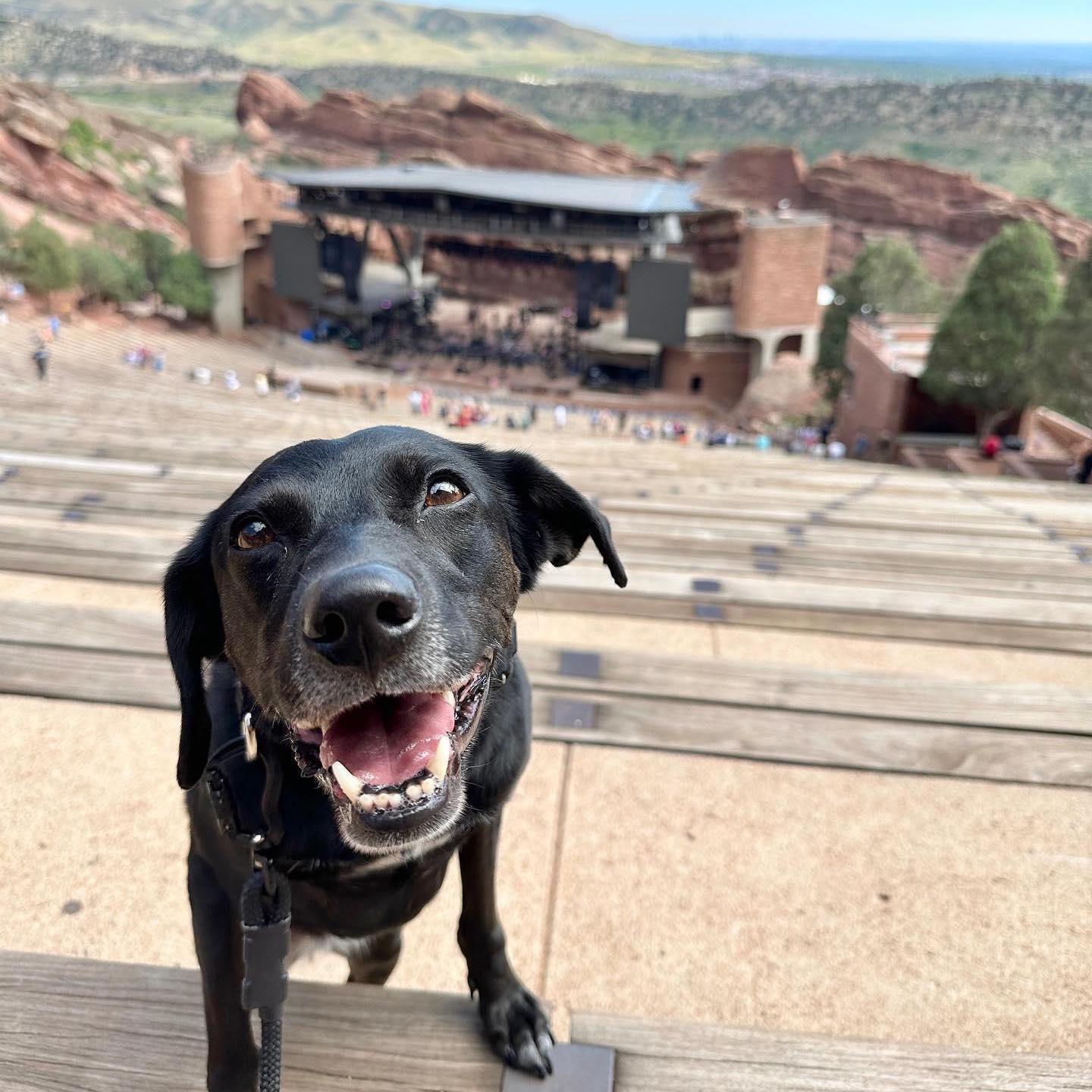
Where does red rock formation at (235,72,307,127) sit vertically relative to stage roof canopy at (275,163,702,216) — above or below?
above

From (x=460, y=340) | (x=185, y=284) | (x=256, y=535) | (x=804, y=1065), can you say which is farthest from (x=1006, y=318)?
(x=185, y=284)

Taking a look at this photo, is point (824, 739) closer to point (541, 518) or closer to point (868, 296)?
point (541, 518)

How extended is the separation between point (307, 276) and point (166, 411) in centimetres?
3489

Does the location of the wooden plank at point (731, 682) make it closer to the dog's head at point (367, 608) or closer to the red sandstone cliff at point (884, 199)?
the dog's head at point (367, 608)

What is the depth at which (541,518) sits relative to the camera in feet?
6.61

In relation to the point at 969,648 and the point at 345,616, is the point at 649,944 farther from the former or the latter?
the point at 969,648

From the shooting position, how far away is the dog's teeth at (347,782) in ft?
4.64

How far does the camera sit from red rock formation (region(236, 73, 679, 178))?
2699 inches

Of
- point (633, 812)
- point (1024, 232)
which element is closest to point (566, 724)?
point (633, 812)

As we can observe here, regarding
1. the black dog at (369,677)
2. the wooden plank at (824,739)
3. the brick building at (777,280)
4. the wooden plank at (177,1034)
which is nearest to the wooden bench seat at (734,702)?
the wooden plank at (824,739)

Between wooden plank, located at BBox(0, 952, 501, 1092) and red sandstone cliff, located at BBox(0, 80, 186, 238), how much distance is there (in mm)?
56461

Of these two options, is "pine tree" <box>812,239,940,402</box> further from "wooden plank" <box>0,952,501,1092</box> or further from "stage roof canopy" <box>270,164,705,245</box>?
"wooden plank" <box>0,952,501,1092</box>

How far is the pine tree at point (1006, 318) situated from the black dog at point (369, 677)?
945 inches

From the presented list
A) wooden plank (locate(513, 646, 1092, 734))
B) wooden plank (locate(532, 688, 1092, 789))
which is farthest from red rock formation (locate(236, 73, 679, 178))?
wooden plank (locate(532, 688, 1092, 789))
